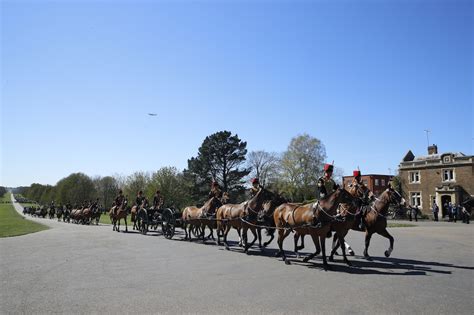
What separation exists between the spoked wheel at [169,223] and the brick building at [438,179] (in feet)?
138

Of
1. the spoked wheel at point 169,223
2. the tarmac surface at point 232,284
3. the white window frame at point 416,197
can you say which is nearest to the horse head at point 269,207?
the tarmac surface at point 232,284

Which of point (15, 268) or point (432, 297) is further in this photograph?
point (15, 268)

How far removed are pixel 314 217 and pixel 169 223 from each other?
12.0 m

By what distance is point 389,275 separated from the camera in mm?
9812

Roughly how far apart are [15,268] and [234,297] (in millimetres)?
8037

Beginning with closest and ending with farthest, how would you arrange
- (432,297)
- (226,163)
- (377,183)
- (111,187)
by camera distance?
1. (432,297)
2. (226,163)
3. (377,183)
4. (111,187)

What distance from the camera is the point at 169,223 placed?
21.5 m

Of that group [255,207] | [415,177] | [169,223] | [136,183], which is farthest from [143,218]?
[136,183]

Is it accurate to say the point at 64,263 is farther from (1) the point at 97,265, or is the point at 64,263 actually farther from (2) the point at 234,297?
(2) the point at 234,297

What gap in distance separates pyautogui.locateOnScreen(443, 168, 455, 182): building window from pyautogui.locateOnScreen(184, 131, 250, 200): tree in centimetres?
3047

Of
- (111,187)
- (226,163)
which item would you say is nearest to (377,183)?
(226,163)

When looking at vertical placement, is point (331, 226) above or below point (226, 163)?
below

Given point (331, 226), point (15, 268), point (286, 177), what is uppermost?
point (286, 177)

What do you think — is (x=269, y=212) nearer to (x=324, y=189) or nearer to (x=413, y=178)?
(x=324, y=189)
